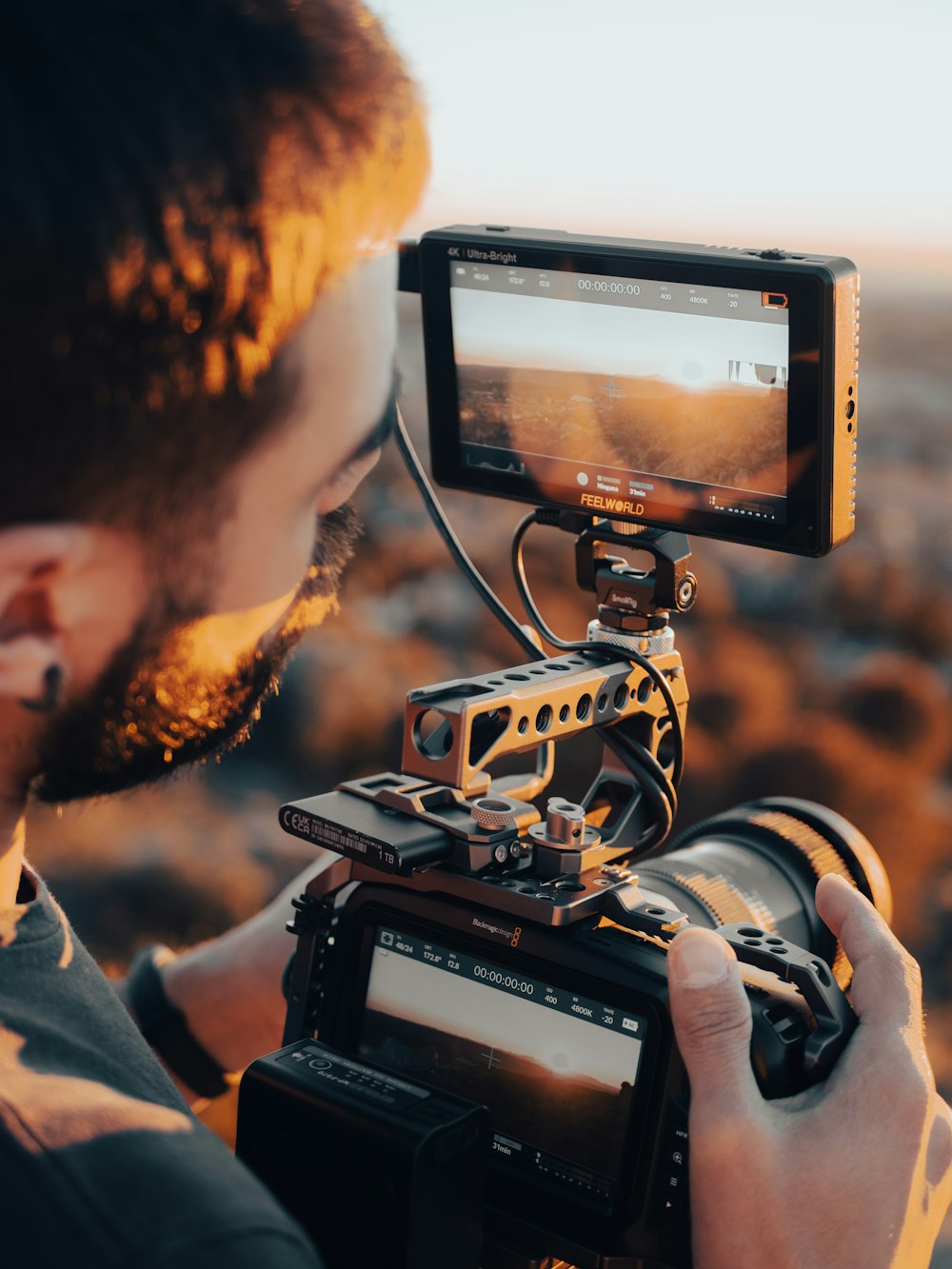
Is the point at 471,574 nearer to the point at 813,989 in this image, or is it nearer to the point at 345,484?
the point at 345,484

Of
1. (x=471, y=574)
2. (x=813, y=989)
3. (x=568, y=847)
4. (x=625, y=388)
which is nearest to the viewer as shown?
(x=813, y=989)

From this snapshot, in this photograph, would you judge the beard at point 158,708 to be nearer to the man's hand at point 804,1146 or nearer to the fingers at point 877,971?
the man's hand at point 804,1146

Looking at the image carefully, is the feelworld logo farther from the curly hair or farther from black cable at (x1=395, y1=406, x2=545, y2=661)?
the curly hair

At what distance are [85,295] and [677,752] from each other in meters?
0.76

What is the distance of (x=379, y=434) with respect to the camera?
33.2 inches

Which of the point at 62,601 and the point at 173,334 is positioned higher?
the point at 173,334

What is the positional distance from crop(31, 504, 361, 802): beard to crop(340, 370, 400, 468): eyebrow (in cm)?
11

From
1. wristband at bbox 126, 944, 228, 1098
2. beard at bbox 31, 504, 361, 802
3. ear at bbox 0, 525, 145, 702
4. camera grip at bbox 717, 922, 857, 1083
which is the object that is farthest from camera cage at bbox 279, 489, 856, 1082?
wristband at bbox 126, 944, 228, 1098

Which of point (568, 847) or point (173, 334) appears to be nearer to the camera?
point (173, 334)

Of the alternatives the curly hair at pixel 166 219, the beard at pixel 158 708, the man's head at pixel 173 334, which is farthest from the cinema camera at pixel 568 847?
the curly hair at pixel 166 219

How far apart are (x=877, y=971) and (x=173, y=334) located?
650 mm

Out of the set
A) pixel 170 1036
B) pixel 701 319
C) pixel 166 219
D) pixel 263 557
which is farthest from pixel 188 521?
pixel 170 1036

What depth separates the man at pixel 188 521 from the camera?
2.06ft

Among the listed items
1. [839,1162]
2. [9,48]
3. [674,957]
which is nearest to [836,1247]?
[839,1162]
